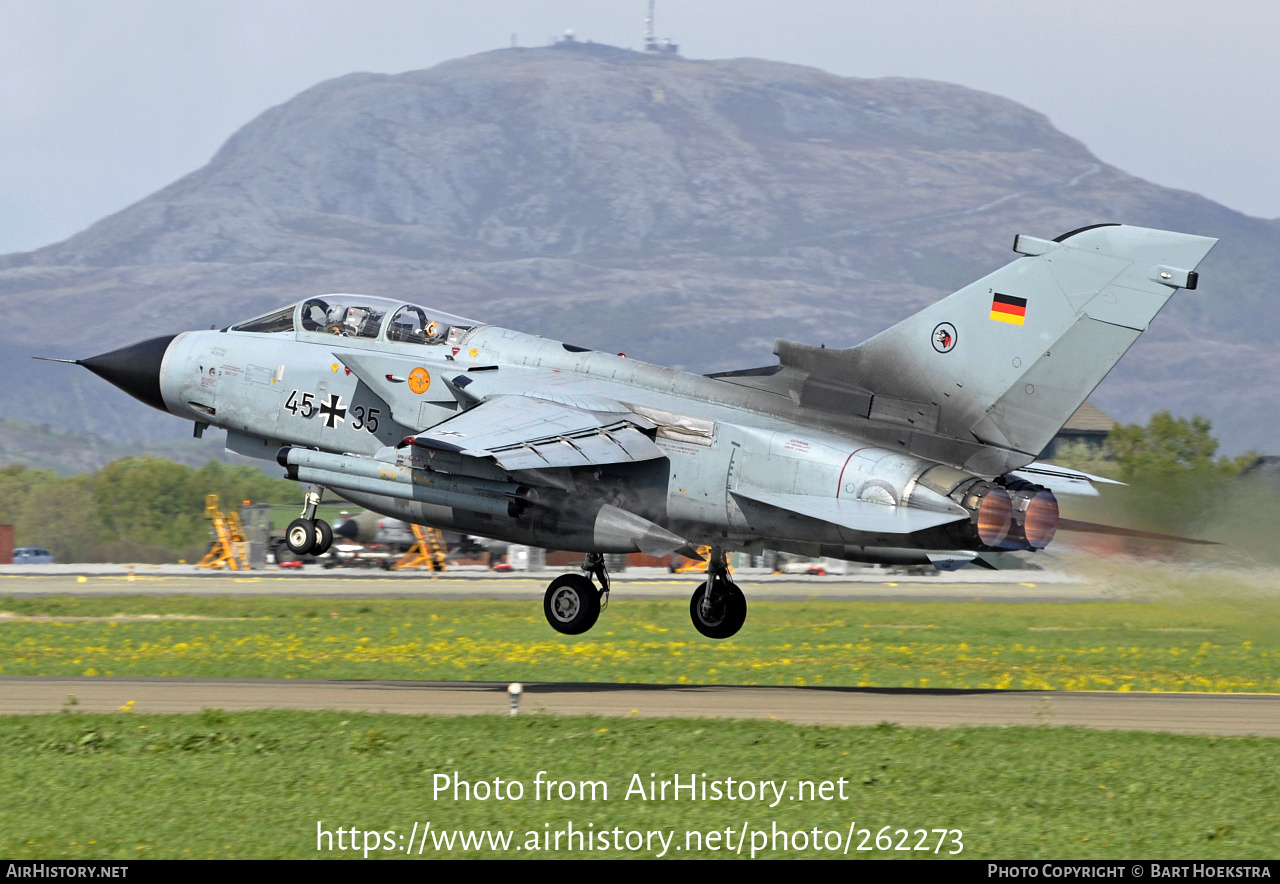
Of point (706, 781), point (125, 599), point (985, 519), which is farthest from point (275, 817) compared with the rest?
point (125, 599)

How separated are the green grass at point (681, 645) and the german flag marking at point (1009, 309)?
484 cm

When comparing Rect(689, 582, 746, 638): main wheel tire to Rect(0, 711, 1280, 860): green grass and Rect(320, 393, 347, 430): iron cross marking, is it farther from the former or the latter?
Rect(320, 393, 347, 430): iron cross marking

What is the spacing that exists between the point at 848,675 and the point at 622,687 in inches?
190

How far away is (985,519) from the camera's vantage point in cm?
1783

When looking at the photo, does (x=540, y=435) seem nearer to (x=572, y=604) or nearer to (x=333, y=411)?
(x=572, y=604)

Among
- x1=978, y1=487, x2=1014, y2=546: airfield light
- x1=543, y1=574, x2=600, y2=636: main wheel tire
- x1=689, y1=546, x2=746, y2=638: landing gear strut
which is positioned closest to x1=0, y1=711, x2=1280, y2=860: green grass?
x1=978, y1=487, x2=1014, y2=546: airfield light

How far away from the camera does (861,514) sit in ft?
59.8

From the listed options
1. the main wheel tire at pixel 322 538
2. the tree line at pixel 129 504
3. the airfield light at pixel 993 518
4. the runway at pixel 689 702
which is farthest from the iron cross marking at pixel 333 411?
the tree line at pixel 129 504

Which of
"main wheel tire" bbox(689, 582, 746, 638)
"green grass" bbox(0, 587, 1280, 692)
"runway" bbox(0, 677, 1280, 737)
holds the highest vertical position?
"main wheel tire" bbox(689, 582, 746, 638)

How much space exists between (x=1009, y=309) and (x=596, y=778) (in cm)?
854

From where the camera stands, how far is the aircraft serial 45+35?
18.1 m

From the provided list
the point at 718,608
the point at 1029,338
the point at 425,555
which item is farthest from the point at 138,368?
the point at 425,555

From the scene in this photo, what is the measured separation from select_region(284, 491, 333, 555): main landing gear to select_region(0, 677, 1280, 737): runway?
2.04 metres

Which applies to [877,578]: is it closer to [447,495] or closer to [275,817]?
[447,495]
